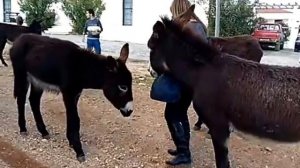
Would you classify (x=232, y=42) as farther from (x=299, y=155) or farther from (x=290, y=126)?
(x=290, y=126)

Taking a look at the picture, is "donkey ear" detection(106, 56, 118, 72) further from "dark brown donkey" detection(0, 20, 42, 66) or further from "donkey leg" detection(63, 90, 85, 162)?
"dark brown donkey" detection(0, 20, 42, 66)

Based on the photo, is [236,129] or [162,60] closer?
[236,129]

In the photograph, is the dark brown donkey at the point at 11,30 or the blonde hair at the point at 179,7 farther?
the dark brown donkey at the point at 11,30

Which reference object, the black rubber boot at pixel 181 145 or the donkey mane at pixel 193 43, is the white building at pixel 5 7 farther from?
the donkey mane at pixel 193 43

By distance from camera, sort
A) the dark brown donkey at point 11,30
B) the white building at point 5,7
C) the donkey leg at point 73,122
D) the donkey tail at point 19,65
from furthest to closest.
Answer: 1. the white building at point 5,7
2. the dark brown donkey at point 11,30
3. the donkey tail at point 19,65
4. the donkey leg at point 73,122

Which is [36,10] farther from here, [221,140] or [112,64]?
[221,140]

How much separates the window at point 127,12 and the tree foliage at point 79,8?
1.39 metres

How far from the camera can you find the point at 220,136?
3590 mm

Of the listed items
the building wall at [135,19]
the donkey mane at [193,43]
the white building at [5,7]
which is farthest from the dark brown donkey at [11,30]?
the white building at [5,7]

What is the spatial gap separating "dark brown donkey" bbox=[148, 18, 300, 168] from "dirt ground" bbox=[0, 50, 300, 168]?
21 centimetres

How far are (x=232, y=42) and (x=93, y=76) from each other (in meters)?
2.57

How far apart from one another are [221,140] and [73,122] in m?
1.97

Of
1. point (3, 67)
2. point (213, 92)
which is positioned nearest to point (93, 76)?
point (213, 92)

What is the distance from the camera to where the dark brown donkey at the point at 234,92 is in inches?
133
